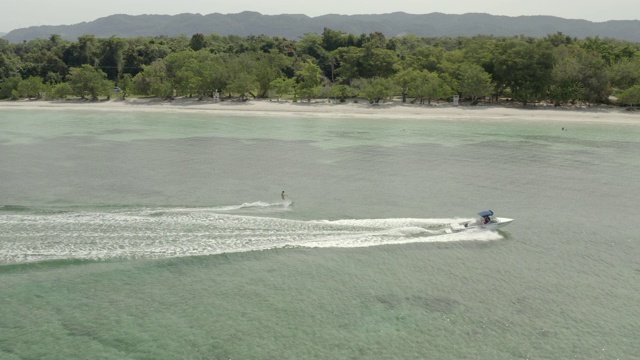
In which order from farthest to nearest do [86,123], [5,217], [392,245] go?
[86,123] → [5,217] → [392,245]

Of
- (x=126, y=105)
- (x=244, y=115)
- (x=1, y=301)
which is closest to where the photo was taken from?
(x=1, y=301)

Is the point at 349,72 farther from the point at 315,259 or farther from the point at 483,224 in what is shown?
the point at 315,259

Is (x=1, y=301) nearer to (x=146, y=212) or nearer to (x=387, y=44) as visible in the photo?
(x=146, y=212)

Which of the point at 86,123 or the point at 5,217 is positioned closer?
the point at 5,217

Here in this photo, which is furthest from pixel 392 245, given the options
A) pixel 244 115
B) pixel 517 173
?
pixel 244 115

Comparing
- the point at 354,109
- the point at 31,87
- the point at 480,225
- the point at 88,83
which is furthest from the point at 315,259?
the point at 31,87

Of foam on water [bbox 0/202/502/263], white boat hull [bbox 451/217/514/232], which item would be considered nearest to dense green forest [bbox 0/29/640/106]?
white boat hull [bbox 451/217/514/232]

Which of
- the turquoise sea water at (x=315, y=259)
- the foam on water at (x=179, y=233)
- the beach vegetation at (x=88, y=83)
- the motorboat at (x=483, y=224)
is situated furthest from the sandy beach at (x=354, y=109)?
the foam on water at (x=179, y=233)

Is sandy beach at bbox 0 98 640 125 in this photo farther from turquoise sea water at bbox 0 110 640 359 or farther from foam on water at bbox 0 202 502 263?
foam on water at bbox 0 202 502 263
